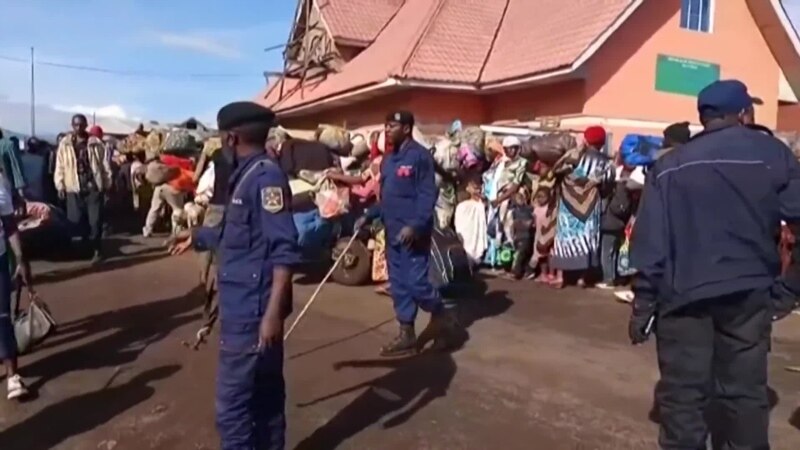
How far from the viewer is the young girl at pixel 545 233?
397 inches

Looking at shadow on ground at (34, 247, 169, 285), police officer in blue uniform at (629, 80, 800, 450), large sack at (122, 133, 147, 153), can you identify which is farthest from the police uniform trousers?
large sack at (122, 133, 147, 153)

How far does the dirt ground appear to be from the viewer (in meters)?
4.77

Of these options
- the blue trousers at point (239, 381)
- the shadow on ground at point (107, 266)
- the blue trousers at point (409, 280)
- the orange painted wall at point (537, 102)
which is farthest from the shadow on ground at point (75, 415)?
the orange painted wall at point (537, 102)

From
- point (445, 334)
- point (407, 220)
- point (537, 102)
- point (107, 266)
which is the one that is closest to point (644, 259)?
point (407, 220)

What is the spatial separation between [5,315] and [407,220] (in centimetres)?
290

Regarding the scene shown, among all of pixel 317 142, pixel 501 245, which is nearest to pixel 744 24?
pixel 501 245

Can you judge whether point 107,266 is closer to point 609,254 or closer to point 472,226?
point 472,226

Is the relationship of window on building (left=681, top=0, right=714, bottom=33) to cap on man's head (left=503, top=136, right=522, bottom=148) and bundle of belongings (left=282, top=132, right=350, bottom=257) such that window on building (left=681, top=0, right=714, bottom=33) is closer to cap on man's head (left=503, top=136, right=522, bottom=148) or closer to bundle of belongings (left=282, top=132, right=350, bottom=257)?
cap on man's head (left=503, top=136, right=522, bottom=148)

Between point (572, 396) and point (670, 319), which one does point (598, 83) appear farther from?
point (670, 319)

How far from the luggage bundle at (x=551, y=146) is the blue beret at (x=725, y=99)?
6.13m

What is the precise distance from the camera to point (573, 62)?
13.9 m

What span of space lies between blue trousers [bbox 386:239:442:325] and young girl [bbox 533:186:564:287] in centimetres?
398

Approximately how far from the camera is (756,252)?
3.81 meters

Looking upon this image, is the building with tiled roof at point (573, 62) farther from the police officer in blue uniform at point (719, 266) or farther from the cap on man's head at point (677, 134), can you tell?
the police officer in blue uniform at point (719, 266)
